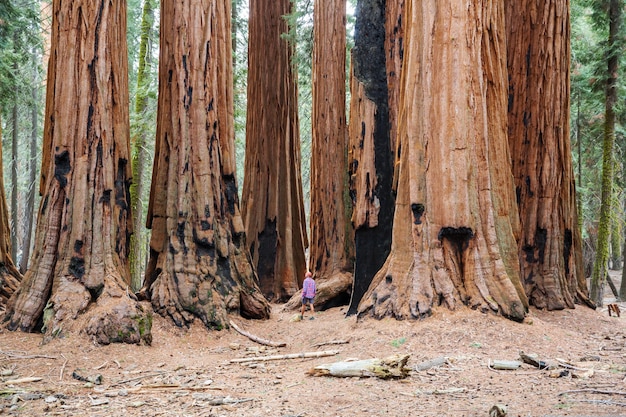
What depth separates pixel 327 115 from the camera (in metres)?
11.6

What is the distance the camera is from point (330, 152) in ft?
37.6

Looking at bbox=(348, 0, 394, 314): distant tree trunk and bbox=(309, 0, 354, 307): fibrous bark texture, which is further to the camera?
bbox=(309, 0, 354, 307): fibrous bark texture

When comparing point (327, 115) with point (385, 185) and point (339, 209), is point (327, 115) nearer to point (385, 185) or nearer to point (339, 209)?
point (339, 209)

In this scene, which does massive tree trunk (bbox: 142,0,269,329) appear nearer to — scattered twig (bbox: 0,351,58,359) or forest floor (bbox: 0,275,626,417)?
forest floor (bbox: 0,275,626,417)

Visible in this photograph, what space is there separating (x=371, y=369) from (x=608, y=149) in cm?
1143

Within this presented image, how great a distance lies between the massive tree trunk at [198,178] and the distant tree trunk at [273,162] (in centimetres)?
429

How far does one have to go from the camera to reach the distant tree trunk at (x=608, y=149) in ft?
44.0

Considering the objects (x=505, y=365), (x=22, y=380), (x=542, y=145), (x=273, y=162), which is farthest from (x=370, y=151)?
(x=22, y=380)

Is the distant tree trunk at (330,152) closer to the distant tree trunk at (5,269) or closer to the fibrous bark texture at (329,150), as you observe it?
the fibrous bark texture at (329,150)

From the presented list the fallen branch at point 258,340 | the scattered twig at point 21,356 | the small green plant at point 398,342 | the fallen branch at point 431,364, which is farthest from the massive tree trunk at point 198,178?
the fallen branch at point 431,364

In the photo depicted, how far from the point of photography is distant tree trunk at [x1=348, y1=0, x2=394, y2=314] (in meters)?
8.56

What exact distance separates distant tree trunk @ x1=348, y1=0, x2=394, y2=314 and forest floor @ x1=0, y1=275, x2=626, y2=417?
1485 millimetres

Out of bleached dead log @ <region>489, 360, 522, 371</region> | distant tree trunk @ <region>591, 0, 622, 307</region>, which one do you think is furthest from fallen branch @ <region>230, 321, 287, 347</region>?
distant tree trunk @ <region>591, 0, 622, 307</region>

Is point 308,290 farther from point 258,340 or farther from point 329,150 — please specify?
point 329,150
